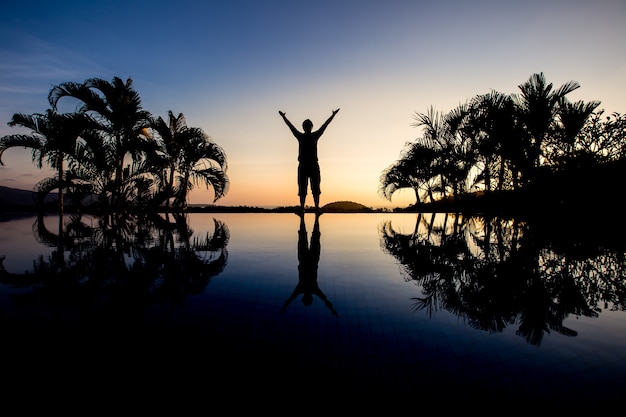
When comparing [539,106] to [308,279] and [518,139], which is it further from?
[308,279]

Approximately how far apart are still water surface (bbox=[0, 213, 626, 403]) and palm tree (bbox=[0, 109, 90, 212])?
939 cm

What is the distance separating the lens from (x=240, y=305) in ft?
6.43

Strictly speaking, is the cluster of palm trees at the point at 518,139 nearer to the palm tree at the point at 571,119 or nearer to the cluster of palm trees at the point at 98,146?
the palm tree at the point at 571,119

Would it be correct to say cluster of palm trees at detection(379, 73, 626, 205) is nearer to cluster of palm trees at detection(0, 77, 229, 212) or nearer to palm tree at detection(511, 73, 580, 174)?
palm tree at detection(511, 73, 580, 174)

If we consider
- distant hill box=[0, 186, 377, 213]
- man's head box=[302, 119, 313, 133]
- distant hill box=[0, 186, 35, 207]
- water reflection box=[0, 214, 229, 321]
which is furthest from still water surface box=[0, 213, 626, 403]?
distant hill box=[0, 186, 35, 207]

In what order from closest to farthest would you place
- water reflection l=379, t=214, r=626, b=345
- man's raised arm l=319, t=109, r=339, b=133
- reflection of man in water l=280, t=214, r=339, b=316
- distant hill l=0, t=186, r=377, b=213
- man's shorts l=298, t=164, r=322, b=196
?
1. water reflection l=379, t=214, r=626, b=345
2. reflection of man in water l=280, t=214, r=339, b=316
3. man's raised arm l=319, t=109, r=339, b=133
4. man's shorts l=298, t=164, r=322, b=196
5. distant hill l=0, t=186, r=377, b=213

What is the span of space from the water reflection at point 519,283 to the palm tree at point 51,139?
12.2 m

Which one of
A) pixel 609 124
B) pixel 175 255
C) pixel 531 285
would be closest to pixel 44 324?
pixel 175 255

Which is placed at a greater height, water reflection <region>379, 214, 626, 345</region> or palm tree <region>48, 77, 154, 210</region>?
palm tree <region>48, 77, 154, 210</region>

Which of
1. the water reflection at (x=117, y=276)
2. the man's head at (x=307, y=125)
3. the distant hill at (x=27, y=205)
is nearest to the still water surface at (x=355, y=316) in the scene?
the water reflection at (x=117, y=276)

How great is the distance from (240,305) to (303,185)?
6751 mm

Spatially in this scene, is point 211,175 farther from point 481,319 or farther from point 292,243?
point 481,319

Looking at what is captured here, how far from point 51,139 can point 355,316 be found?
14043 mm

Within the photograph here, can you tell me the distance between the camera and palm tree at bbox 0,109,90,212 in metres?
10.7
